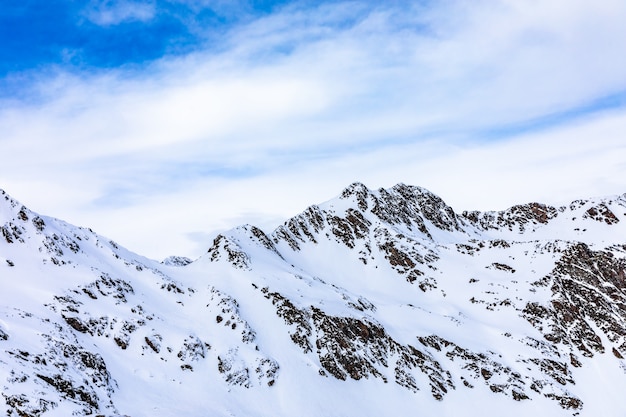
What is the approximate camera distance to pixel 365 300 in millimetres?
83188

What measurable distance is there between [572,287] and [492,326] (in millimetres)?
19698

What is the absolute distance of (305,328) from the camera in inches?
2680

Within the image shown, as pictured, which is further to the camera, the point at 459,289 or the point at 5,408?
the point at 459,289

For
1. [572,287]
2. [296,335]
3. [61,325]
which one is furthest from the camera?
[572,287]

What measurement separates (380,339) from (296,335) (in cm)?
1453

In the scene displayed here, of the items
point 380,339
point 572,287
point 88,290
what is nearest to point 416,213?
point 572,287

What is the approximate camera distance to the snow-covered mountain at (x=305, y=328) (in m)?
48.0

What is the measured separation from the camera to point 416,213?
132m

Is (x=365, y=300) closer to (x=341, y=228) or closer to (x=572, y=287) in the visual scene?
(x=341, y=228)

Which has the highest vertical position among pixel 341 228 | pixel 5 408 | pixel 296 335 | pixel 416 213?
pixel 416 213

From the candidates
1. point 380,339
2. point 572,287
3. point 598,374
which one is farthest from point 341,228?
point 598,374

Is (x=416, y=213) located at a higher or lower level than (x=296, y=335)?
higher

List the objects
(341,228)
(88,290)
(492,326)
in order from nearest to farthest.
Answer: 1. (88,290)
2. (492,326)
3. (341,228)

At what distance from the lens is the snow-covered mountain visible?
4797cm
